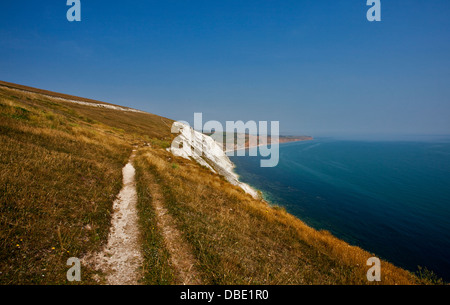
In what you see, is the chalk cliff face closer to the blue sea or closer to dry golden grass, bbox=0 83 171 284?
the blue sea

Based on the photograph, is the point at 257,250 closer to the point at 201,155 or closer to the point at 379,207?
the point at 201,155

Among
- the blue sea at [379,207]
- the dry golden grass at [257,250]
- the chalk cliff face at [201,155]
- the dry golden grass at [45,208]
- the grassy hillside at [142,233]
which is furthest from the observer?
the chalk cliff face at [201,155]

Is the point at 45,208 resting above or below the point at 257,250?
above

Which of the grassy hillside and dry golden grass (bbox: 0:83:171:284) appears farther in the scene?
the grassy hillside

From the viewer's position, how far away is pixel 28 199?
6465 millimetres

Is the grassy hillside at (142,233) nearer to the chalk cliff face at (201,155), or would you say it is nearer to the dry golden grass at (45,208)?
the dry golden grass at (45,208)

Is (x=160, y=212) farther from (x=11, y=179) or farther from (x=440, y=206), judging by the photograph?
(x=440, y=206)

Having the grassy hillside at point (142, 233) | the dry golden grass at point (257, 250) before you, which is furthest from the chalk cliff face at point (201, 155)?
the grassy hillside at point (142, 233)

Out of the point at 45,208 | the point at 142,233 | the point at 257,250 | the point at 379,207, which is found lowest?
the point at 379,207

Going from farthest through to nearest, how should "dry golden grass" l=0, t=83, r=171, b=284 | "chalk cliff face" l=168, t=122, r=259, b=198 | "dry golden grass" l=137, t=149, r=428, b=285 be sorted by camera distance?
1. "chalk cliff face" l=168, t=122, r=259, b=198
2. "dry golden grass" l=137, t=149, r=428, b=285
3. "dry golden grass" l=0, t=83, r=171, b=284

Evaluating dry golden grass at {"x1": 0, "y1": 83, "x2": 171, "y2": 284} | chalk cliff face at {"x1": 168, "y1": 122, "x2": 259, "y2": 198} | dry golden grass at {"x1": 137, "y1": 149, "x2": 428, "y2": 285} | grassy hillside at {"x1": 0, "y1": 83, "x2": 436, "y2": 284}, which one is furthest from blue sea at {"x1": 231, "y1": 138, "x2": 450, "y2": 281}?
dry golden grass at {"x1": 0, "y1": 83, "x2": 171, "y2": 284}

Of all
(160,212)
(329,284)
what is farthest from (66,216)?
(329,284)

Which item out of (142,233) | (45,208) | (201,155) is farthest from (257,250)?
(201,155)
